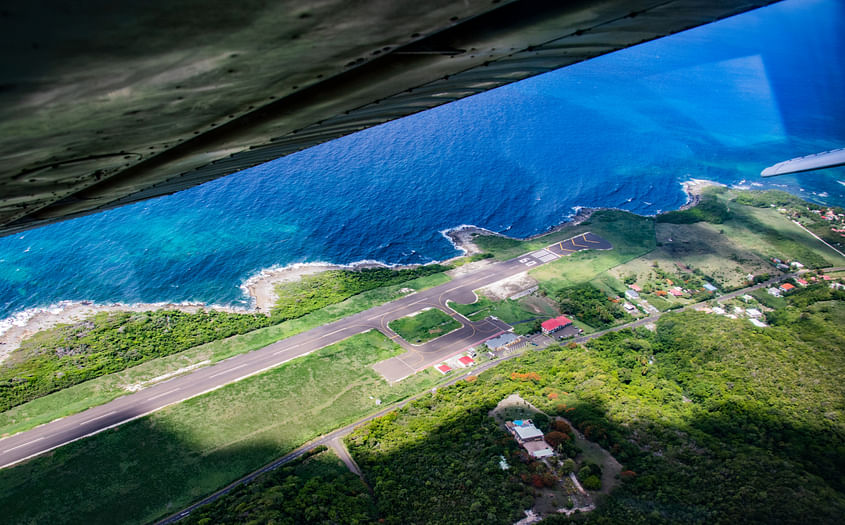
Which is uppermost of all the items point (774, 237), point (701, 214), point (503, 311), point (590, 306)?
point (503, 311)

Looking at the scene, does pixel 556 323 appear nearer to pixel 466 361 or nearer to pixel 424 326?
pixel 466 361

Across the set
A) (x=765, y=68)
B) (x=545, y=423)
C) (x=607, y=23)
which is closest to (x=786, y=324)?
(x=545, y=423)

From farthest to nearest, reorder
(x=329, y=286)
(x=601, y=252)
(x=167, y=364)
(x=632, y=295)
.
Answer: (x=601, y=252) → (x=329, y=286) → (x=632, y=295) → (x=167, y=364)

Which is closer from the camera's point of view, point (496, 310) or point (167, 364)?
point (167, 364)

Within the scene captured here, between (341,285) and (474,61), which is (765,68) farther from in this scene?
(474,61)

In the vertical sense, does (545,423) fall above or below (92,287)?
below

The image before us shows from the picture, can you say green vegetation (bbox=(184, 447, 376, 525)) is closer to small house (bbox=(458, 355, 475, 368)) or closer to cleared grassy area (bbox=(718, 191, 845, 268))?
small house (bbox=(458, 355, 475, 368))

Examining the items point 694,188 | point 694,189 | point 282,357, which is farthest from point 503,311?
point 694,188
